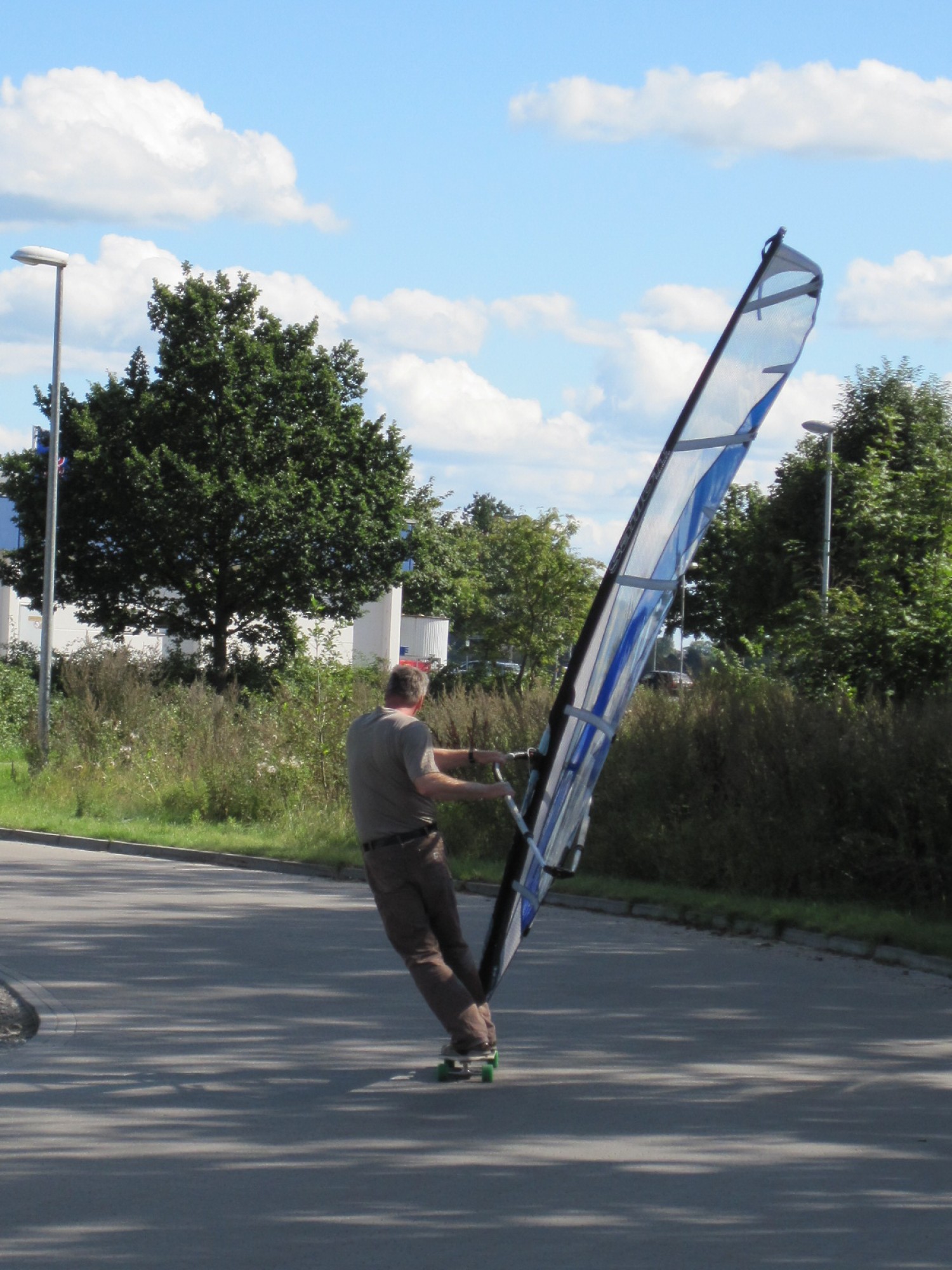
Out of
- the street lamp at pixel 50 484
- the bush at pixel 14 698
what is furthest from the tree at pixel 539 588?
the street lamp at pixel 50 484

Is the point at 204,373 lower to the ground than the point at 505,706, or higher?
higher

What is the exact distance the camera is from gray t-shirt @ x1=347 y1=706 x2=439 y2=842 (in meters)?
6.93

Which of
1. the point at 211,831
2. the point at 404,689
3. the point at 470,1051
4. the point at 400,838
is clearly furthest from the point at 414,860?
the point at 211,831

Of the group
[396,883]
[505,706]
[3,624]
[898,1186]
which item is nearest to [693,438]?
[396,883]

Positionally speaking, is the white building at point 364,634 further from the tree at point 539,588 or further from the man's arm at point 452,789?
the man's arm at point 452,789

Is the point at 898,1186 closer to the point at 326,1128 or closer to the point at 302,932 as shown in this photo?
the point at 326,1128

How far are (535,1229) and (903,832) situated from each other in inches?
361

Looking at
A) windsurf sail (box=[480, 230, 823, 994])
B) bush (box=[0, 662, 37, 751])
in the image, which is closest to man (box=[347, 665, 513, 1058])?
windsurf sail (box=[480, 230, 823, 994])

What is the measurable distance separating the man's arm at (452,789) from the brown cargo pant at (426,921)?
0.28 m

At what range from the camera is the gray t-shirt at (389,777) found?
6926mm

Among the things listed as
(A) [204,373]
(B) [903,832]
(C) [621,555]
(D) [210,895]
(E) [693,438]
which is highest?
(A) [204,373]

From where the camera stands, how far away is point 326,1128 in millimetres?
6199

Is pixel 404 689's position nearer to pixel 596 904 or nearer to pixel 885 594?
pixel 596 904

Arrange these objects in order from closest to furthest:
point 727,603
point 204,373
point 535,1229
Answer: point 535,1229 → point 204,373 → point 727,603
